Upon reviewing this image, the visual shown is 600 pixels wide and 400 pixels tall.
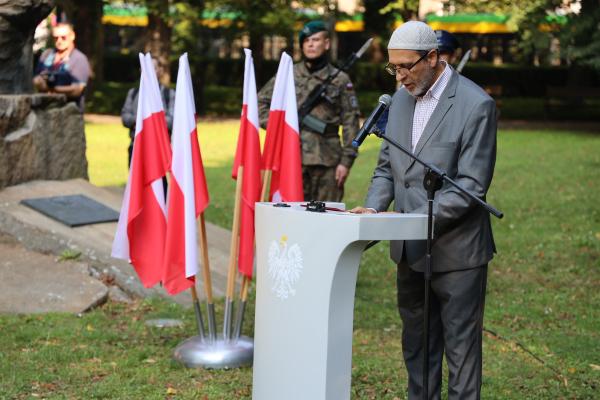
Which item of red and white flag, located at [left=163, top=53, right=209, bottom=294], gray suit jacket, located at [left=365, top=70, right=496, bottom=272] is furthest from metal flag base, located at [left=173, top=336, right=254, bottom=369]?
gray suit jacket, located at [left=365, top=70, right=496, bottom=272]

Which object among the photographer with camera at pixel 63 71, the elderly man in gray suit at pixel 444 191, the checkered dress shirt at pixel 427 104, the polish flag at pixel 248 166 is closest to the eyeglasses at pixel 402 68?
the elderly man in gray suit at pixel 444 191

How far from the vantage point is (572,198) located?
15.1m

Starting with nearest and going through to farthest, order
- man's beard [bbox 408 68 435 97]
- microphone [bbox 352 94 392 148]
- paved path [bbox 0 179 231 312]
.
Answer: microphone [bbox 352 94 392 148], man's beard [bbox 408 68 435 97], paved path [bbox 0 179 231 312]

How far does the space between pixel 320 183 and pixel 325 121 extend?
50 centimetres

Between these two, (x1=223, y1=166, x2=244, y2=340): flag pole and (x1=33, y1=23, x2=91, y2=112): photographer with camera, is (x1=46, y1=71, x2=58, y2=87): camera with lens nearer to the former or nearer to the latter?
(x1=33, y1=23, x2=91, y2=112): photographer with camera

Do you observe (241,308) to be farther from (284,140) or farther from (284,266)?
(284,266)

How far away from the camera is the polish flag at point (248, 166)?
683 centimetres

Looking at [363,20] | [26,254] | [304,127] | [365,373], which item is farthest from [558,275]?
[363,20]

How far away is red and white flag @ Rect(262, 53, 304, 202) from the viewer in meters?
6.97

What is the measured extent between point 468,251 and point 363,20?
31.9 metres

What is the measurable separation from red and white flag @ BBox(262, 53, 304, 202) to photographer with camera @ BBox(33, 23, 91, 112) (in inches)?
199

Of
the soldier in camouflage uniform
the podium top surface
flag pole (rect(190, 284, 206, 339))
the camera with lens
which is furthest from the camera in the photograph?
the camera with lens

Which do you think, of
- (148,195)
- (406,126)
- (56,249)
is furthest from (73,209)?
(406,126)

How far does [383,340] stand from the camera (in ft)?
25.0
